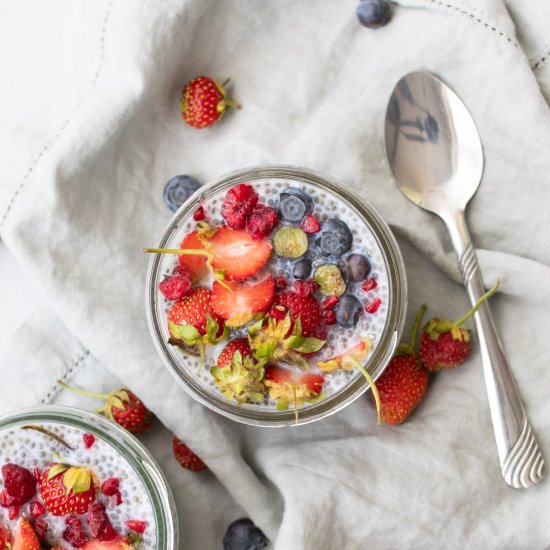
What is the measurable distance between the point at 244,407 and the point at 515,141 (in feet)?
2.39

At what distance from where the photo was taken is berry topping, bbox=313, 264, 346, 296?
1.24 metres

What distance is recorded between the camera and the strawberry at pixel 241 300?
1.23m

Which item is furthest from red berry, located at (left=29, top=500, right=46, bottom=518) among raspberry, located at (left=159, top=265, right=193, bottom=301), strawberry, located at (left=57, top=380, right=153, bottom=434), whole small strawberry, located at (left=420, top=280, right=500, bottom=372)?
whole small strawberry, located at (left=420, top=280, right=500, bottom=372)

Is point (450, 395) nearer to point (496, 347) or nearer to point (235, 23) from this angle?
point (496, 347)

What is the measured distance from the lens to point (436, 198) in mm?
1434

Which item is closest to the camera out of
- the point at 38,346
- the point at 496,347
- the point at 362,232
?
the point at 362,232

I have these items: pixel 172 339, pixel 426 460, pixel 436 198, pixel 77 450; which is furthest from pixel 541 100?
pixel 77 450

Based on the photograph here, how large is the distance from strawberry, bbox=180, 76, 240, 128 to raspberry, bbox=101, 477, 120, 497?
72 cm

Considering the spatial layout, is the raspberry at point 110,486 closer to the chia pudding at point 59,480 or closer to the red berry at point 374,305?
the chia pudding at point 59,480

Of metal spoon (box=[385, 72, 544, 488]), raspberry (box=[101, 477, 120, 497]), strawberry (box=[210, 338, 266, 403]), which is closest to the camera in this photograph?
strawberry (box=[210, 338, 266, 403])

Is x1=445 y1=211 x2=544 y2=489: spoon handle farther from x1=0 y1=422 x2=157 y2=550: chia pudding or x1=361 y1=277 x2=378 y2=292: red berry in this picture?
x1=0 y1=422 x2=157 y2=550: chia pudding

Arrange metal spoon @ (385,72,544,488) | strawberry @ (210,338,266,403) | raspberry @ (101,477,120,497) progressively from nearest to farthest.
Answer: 1. strawberry @ (210,338,266,403)
2. raspberry @ (101,477,120,497)
3. metal spoon @ (385,72,544,488)

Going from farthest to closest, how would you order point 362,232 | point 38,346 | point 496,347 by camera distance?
1. point 38,346
2. point 496,347
3. point 362,232

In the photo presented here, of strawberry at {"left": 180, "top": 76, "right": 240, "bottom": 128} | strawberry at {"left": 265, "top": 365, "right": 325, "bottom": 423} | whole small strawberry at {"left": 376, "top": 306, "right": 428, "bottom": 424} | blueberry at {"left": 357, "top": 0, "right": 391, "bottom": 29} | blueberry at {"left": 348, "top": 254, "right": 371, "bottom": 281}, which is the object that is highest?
strawberry at {"left": 180, "top": 76, "right": 240, "bottom": 128}
